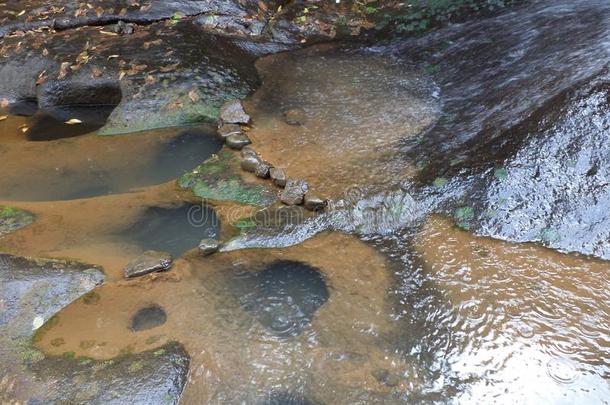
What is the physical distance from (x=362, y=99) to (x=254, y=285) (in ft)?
10.6

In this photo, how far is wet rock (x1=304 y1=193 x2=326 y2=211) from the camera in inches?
187

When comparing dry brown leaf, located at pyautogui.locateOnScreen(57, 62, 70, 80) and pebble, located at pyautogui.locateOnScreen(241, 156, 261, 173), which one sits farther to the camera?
dry brown leaf, located at pyautogui.locateOnScreen(57, 62, 70, 80)

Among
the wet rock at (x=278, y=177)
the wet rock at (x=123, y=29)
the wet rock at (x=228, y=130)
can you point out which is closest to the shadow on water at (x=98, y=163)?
the wet rock at (x=228, y=130)

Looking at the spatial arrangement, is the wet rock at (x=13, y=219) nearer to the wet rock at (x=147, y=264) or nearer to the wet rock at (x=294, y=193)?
the wet rock at (x=147, y=264)

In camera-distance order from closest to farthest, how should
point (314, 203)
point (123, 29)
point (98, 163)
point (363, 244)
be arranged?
point (363, 244) < point (314, 203) < point (98, 163) < point (123, 29)

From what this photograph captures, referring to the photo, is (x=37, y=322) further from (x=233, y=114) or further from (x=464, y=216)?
(x=464, y=216)

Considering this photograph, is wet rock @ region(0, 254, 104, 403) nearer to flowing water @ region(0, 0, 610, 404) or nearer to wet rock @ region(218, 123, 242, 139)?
flowing water @ region(0, 0, 610, 404)

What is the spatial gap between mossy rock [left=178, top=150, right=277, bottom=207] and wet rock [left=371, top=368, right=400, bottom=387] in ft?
6.89

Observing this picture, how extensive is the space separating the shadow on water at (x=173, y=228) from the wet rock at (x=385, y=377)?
79.7 inches

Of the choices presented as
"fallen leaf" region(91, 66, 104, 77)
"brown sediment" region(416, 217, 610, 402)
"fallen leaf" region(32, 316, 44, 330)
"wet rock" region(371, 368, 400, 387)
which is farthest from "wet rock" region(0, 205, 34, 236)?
"brown sediment" region(416, 217, 610, 402)

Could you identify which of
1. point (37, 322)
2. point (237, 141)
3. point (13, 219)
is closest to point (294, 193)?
point (237, 141)

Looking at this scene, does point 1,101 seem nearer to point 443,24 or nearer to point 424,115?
point 424,115

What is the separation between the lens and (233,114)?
6.19 m

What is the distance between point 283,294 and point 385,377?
3.55 feet
